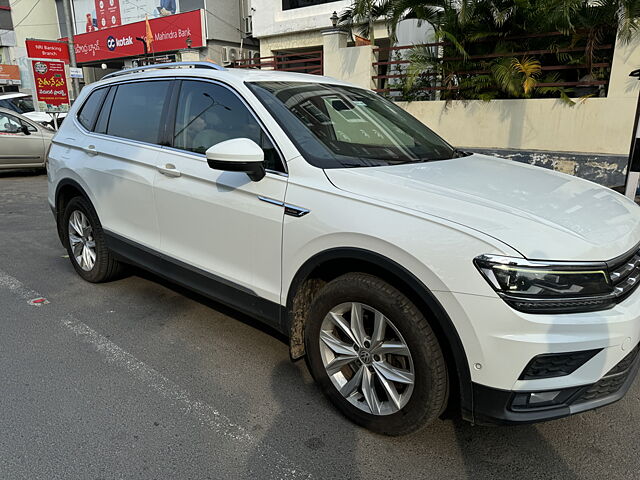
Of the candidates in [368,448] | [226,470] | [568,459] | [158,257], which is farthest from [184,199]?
[568,459]

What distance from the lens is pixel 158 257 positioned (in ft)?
11.7

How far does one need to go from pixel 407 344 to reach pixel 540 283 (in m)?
0.64

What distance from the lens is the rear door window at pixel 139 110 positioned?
3592 mm

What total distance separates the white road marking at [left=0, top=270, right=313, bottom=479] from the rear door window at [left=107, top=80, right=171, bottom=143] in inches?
59.5

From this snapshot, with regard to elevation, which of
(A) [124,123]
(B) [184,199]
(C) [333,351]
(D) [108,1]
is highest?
(D) [108,1]

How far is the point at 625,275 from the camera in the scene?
2.11 m

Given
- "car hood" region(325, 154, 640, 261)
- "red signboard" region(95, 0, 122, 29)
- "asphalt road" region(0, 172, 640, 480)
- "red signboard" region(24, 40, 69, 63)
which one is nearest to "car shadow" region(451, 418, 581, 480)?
"asphalt road" region(0, 172, 640, 480)

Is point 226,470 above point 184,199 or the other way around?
the other way around

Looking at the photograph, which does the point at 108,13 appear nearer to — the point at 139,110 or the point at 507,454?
the point at 139,110

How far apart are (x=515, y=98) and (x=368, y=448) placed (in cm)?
792

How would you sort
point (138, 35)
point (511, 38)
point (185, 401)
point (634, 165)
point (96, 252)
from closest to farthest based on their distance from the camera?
1. point (185, 401)
2. point (96, 252)
3. point (634, 165)
4. point (511, 38)
5. point (138, 35)

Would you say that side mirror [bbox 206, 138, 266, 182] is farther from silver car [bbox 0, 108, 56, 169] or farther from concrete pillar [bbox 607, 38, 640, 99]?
silver car [bbox 0, 108, 56, 169]

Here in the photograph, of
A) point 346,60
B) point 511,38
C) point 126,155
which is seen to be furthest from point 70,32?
point 126,155

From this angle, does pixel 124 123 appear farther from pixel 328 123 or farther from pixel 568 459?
pixel 568 459
